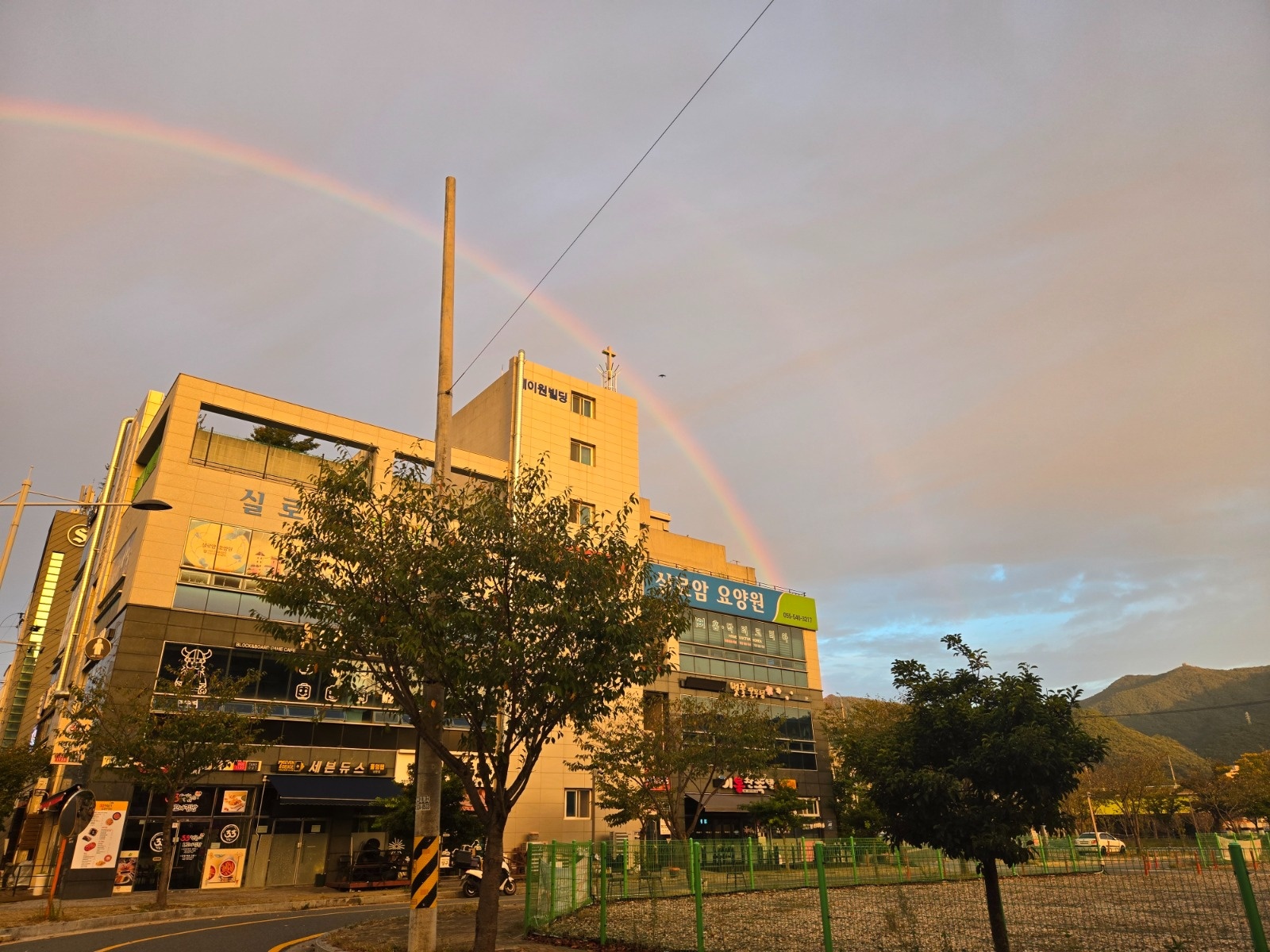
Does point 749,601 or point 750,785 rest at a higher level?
point 749,601

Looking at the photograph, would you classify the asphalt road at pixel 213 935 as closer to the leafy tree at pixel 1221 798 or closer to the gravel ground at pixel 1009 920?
the gravel ground at pixel 1009 920

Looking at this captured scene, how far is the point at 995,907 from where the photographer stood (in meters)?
11.1

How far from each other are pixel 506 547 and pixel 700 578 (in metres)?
43.1

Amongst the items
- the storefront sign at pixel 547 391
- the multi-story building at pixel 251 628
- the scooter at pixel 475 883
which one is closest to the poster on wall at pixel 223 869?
the multi-story building at pixel 251 628

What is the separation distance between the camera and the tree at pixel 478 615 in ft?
41.2

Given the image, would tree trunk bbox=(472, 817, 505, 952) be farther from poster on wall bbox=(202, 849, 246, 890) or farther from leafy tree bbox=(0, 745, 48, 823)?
leafy tree bbox=(0, 745, 48, 823)

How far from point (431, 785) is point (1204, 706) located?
183 metres

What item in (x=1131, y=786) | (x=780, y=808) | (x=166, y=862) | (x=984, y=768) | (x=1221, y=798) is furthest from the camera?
(x=1221, y=798)

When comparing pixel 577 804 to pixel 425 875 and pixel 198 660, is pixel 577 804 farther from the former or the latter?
pixel 425 875

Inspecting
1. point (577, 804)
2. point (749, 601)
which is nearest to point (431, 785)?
point (577, 804)

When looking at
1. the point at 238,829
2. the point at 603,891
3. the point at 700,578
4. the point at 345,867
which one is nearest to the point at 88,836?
the point at 238,829

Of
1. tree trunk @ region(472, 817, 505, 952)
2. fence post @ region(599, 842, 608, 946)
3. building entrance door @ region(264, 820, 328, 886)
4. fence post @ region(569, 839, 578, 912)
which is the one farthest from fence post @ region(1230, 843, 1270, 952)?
building entrance door @ region(264, 820, 328, 886)

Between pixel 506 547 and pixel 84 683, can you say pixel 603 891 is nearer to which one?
pixel 506 547

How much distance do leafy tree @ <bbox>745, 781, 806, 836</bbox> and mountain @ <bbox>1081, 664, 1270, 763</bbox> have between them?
99.3 m
